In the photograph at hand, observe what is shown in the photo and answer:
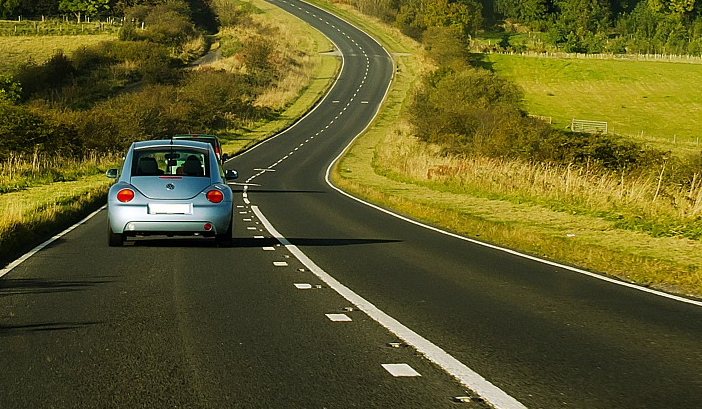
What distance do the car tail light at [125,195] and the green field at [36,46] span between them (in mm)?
68268

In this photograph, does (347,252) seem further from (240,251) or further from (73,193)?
(73,193)

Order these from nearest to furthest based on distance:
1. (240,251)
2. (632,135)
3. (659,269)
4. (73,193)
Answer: (659,269) < (240,251) < (73,193) < (632,135)

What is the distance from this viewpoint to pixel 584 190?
2733 centimetres

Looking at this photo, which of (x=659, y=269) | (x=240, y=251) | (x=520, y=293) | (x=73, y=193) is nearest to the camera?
(x=520, y=293)

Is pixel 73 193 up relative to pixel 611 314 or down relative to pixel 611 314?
down

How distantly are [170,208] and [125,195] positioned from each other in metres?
0.71

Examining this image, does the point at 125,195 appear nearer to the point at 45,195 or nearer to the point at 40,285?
the point at 40,285

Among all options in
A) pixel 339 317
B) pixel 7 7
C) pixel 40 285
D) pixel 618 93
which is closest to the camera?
pixel 339 317

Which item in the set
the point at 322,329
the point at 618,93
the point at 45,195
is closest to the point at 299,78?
the point at 618,93

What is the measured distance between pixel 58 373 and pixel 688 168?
29.1m

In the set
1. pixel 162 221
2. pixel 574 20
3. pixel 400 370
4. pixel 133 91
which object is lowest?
pixel 133 91

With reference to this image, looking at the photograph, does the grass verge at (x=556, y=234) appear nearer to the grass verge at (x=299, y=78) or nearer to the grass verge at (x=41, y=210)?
the grass verge at (x=41, y=210)

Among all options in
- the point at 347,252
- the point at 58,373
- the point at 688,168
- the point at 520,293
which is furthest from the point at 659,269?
the point at 688,168

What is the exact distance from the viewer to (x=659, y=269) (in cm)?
1413
